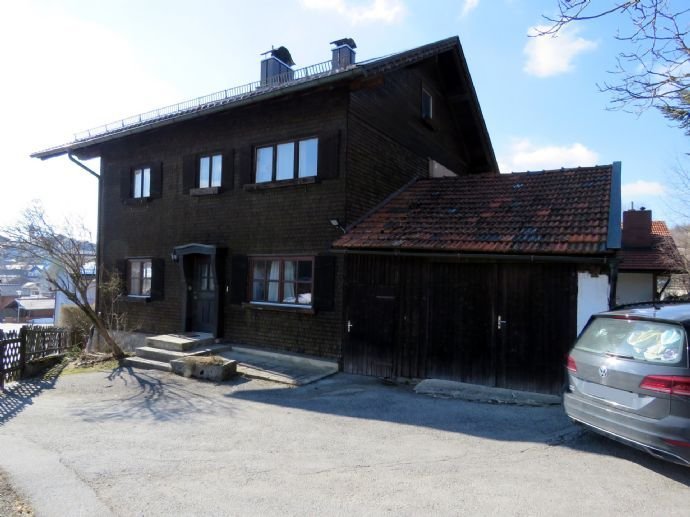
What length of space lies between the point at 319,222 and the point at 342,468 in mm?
6343

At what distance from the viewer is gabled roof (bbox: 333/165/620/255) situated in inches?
315

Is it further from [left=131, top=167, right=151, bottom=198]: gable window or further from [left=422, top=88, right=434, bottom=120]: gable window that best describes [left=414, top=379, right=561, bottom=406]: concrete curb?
[left=131, top=167, right=151, bottom=198]: gable window

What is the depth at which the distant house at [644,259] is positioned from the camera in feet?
68.2

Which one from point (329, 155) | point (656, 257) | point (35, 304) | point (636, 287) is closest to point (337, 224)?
point (329, 155)

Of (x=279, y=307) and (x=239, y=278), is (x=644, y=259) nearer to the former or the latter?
(x=279, y=307)

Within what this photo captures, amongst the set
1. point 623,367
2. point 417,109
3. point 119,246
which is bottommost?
point 623,367

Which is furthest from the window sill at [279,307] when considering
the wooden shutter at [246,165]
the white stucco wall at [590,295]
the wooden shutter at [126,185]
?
the wooden shutter at [126,185]

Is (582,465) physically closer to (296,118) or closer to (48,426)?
(48,426)

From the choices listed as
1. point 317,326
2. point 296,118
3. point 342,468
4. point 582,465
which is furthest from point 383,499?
point 296,118

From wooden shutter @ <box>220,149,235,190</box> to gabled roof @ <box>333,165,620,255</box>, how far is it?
3.78m

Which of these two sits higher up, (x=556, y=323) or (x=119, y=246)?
(x=119, y=246)

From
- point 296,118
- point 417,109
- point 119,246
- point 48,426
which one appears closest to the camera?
point 48,426

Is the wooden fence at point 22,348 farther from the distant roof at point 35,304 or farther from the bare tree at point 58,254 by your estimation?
the distant roof at point 35,304

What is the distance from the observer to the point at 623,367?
4.73 m
